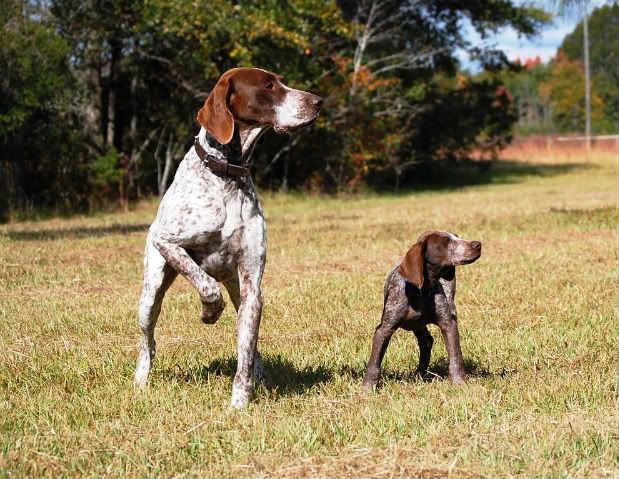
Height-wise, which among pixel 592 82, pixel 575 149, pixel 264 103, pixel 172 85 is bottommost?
pixel 264 103

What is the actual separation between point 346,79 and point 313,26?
225 centimetres

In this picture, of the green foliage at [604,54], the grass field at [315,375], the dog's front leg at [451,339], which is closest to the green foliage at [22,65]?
the grass field at [315,375]

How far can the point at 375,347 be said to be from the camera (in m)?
5.25

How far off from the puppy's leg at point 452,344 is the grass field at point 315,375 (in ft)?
0.51

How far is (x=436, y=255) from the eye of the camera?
525 cm

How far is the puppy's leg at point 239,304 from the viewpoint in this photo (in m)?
5.25

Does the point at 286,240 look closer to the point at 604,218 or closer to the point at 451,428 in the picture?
the point at 604,218

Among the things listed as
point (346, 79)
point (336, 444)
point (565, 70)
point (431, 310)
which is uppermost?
point (565, 70)

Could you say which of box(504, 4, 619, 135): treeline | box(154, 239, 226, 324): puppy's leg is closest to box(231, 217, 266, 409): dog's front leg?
box(154, 239, 226, 324): puppy's leg

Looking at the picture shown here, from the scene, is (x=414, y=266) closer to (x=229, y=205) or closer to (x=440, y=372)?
(x=440, y=372)

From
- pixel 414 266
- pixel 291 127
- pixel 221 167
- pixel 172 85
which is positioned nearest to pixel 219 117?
pixel 221 167

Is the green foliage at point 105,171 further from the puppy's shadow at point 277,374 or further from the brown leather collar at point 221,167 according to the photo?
the brown leather collar at point 221,167

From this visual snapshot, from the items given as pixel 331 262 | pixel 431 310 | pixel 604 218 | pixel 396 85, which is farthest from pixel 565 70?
pixel 431 310

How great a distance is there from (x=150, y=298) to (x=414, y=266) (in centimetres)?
149
